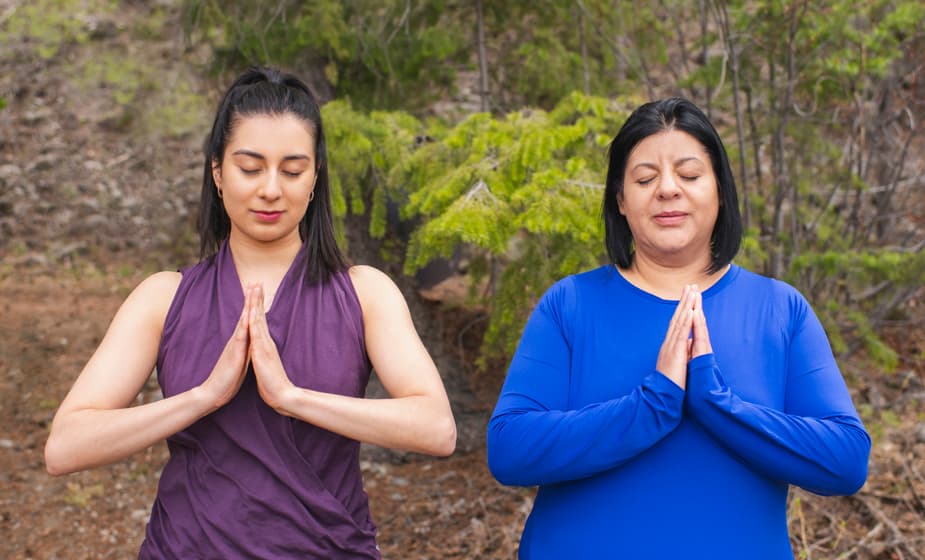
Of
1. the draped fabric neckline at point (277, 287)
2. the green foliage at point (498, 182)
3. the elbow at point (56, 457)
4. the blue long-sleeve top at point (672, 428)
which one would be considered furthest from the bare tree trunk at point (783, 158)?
the elbow at point (56, 457)

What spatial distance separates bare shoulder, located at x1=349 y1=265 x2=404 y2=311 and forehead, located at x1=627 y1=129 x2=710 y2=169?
0.68 meters

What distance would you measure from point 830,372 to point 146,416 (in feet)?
5.09

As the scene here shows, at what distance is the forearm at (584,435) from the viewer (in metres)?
1.93

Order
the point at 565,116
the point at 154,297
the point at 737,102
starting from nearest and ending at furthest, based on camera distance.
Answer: the point at 154,297 < the point at 565,116 < the point at 737,102

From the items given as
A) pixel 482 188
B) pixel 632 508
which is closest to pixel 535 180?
pixel 482 188

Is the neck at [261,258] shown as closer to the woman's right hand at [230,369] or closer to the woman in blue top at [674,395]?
the woman's right hand at [230,369]

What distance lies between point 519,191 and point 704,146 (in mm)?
1401

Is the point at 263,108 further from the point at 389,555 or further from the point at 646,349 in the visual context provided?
the point at 389,555

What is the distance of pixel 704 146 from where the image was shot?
2.14 meters

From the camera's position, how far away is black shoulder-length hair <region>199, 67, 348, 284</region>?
2109mm

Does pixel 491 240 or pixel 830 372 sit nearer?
pixel 830 372

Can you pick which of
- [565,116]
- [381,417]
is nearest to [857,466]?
[381,417]

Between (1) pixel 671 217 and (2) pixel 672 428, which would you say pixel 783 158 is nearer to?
(1) pixel 671 217

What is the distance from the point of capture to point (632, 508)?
79.6 inches
